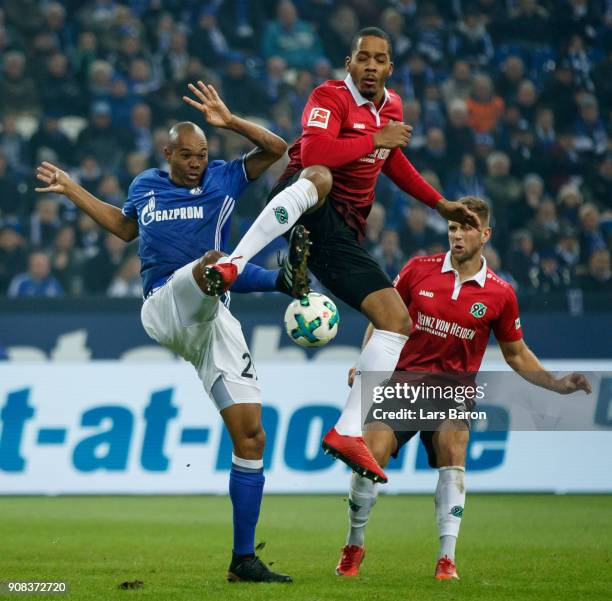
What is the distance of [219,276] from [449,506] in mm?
1922

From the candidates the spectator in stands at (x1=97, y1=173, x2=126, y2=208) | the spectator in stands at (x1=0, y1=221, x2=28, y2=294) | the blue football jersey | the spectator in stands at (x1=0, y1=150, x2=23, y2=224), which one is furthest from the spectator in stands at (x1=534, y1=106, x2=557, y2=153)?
the blue football jersey

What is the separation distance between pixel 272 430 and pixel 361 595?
5254 mm

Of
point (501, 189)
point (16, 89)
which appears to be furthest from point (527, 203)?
point (16, 89)

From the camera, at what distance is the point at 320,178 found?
6.17 metres

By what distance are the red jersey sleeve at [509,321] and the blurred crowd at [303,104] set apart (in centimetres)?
607

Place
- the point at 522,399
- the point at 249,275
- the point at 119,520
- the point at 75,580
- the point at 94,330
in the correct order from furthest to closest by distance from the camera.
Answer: the point at 94,330, the point at 522,399, the point at 119,520, the point at 249,275, the point at 75,580

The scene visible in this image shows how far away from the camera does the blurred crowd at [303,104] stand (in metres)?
13.5

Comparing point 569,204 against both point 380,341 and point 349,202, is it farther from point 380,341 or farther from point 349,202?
point 380,341

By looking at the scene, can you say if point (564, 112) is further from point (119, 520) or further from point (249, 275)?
point (249, 275)

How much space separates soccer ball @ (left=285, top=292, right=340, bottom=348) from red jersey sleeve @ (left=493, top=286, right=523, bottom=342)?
1.29 meters

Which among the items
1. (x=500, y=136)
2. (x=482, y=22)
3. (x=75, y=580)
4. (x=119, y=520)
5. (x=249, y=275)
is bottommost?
(x=119, y=520)

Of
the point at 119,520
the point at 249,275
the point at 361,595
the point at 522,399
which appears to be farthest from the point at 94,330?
the point at 361,595

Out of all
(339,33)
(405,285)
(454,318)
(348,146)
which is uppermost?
(339,33)

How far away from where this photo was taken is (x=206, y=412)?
11102mm
